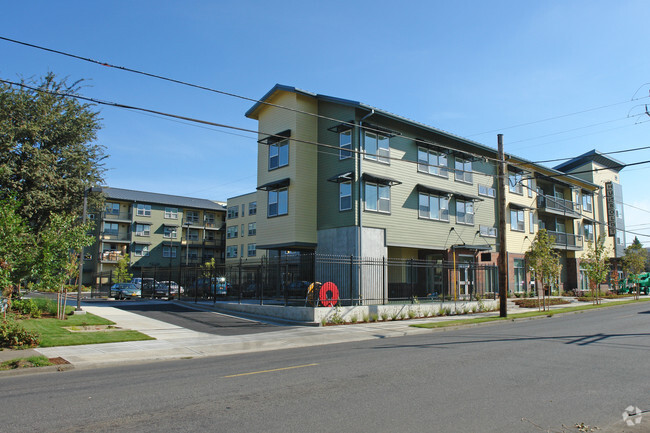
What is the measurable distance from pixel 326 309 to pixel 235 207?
47334 mm

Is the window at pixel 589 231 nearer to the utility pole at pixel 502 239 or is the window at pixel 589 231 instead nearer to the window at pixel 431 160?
the window at pixel 431 160

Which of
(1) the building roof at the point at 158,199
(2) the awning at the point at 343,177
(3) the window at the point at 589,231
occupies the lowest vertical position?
(3) the window at the point at 589,231

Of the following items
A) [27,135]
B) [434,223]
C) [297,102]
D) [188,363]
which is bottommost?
[188,363]

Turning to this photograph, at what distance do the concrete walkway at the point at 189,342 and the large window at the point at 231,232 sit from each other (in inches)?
1708

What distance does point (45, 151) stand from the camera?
23562mm

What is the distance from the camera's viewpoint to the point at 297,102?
90.9 feet

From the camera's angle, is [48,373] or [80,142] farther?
[80,142]

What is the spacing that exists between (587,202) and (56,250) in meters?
48.8

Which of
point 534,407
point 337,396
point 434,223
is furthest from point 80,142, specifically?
point 534,407

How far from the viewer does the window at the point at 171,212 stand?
67.4 meters

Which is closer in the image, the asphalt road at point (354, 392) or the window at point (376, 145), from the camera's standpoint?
the asphalt road at point (354, 392)

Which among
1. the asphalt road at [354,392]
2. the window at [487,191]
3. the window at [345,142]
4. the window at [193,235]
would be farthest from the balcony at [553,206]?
the window at [193,235]

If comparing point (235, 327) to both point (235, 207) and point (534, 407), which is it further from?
point (235, 207)

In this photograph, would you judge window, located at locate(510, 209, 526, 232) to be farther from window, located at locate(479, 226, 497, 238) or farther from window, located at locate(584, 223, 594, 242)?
window, located at locate(584, 223, 594, 242)
